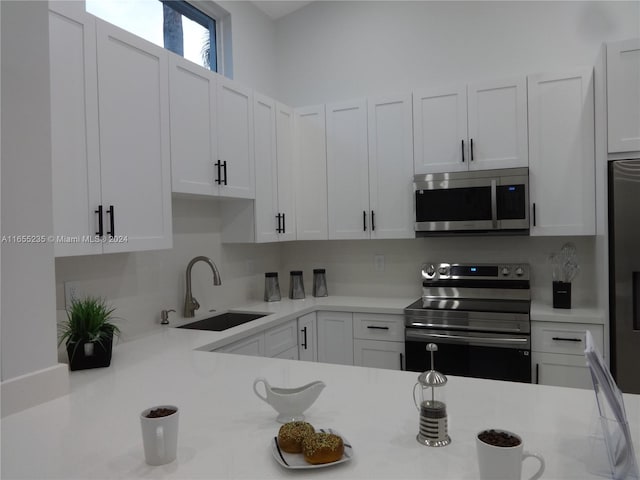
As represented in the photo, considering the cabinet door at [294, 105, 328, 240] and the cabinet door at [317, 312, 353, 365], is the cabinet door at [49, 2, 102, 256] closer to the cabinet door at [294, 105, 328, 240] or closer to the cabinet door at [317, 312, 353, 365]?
the cabinet door at [317, 312, 353, 365]

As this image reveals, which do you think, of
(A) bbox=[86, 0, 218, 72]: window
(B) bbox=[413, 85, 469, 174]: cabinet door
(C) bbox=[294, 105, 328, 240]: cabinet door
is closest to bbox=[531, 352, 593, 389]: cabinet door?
(B) bbox=[413, 85, 469, 174]: cabinet door

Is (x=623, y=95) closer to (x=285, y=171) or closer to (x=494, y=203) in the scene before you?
(x=494, y=203)

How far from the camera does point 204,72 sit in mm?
2756

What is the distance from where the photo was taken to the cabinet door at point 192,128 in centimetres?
253

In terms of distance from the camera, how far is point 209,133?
2.80 m

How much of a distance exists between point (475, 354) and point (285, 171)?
6.19 feet

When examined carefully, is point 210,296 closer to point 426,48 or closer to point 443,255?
point 443,255

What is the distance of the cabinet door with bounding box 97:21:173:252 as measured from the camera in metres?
2.11

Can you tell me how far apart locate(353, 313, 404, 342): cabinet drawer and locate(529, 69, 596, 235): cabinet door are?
43.4 inches

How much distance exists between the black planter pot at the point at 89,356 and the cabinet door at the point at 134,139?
1.38ft

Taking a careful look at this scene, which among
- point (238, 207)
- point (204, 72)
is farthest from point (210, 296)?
point (204, 72)

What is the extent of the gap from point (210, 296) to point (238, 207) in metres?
0.66

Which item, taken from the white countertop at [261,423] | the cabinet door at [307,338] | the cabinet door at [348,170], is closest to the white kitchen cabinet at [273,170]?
the cabinet door at [348,170]

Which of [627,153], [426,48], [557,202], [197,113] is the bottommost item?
[557,202]
